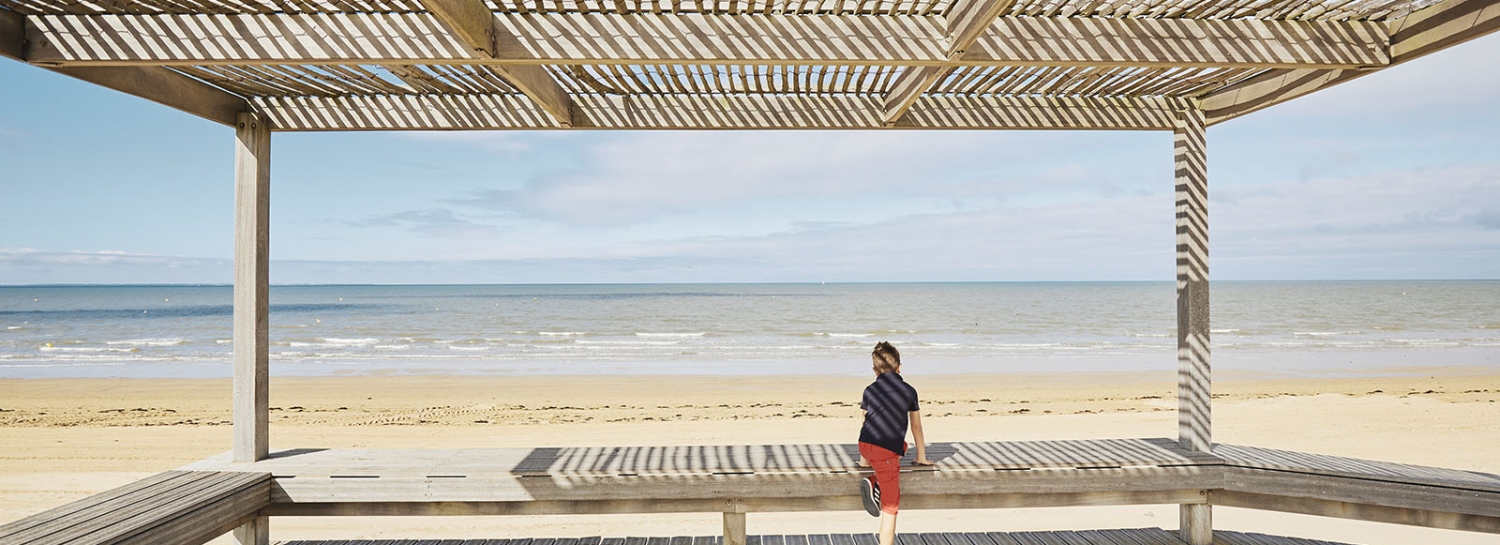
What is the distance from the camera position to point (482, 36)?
2373mm

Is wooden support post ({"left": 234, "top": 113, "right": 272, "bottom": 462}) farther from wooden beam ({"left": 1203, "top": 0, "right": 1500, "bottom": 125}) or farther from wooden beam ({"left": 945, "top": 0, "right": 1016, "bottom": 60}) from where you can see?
wooden beam ({"left": 1203, "top": 0, "right": 1500, "bottom": 125})

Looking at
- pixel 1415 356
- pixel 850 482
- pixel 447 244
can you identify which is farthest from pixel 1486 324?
pixel 447 244

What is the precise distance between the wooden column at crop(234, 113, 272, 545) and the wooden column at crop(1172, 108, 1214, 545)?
4.35 metres

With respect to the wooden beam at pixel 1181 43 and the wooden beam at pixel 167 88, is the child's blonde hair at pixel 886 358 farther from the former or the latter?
the wooden beam at pixel 167 88

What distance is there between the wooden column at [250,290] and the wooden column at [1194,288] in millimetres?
4352

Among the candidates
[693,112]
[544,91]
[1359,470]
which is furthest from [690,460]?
[1359,470]

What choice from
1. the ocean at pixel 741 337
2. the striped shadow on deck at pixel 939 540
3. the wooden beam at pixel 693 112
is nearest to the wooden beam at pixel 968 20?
the wooden beam at pixel 693 112

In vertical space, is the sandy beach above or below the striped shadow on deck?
below

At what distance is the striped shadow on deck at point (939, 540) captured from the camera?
3889 mm

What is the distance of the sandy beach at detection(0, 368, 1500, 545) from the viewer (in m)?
5.14

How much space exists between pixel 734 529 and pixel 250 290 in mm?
2515

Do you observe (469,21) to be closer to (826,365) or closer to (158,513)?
(158,513)

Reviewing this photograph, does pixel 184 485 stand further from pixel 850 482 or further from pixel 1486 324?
pixel 1486 324

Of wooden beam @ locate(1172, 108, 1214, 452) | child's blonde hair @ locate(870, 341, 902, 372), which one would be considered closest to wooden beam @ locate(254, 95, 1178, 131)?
wooden beam @ locate(1172, 108, 1214, 452)
